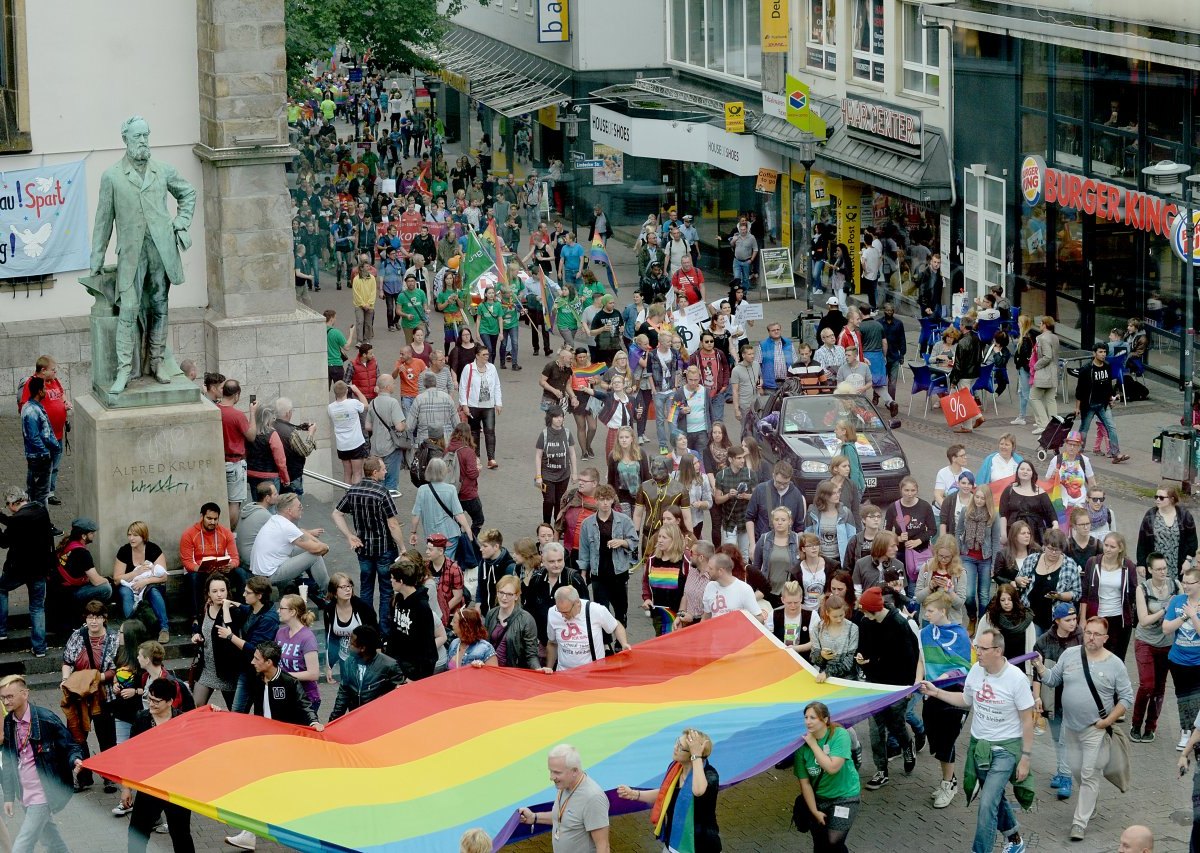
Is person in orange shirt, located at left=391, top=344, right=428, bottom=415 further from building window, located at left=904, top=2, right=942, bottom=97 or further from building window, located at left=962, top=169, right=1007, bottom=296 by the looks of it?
building window, located at left=904, top=2, right=942, bottom=97

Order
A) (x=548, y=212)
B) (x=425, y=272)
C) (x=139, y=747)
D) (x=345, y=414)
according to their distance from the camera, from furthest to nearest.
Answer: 1. (x=548, y=212)
2. (x=425, y=272)
3. (x=345, y=414)
4. (x=139, y=747)

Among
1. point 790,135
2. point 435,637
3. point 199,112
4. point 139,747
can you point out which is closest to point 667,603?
point 435,637

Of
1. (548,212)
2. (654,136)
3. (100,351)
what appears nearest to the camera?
(100,351)

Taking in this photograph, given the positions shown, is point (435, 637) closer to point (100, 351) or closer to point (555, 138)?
point (100, 351)

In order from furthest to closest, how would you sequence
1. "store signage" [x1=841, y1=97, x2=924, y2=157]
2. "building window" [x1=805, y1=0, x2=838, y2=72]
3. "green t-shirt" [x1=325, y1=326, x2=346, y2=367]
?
"building window" [x1=805, y1=0, x2=838, y2=72], "store signage" [x1=841, y1=97, x2=924, y2=157], "green t-shirt" [x1=325, y1=326, x2=346, y2=367]

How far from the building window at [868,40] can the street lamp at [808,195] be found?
1.70m

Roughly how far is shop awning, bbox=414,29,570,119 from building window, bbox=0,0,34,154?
24.9m

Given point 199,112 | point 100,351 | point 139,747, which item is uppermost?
point 199,112

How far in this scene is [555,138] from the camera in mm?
52062

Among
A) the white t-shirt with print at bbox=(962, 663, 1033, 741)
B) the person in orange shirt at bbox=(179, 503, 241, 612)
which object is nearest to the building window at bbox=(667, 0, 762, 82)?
the person in orange shirt at bbox=(179, 503, 241, 612)

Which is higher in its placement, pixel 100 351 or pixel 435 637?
pixel 100 351

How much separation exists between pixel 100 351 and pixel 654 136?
2505 centimetres

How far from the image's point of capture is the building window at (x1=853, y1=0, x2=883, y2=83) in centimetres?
3484

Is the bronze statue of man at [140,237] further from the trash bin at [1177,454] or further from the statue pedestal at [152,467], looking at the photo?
the trash bin at [1177,454]
